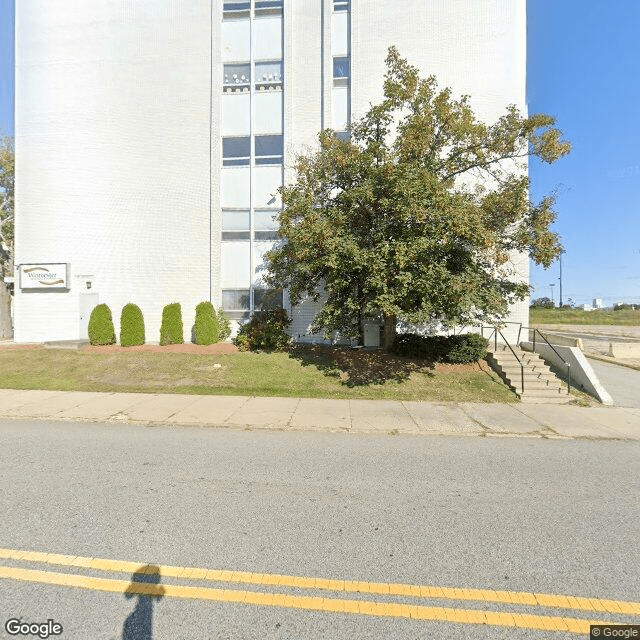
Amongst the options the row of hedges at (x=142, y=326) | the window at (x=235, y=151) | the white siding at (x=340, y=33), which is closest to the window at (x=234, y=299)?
the row of hedges at (x=142, y=326)

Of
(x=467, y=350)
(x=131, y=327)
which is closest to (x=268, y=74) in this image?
(x=131, y=327)

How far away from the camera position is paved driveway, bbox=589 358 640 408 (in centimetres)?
896

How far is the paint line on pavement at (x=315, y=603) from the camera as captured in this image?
223 cm

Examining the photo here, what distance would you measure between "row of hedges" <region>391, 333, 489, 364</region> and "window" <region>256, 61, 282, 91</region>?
42.7 feet

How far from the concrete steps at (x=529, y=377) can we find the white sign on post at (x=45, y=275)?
17661mm

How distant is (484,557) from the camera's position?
2826 mm

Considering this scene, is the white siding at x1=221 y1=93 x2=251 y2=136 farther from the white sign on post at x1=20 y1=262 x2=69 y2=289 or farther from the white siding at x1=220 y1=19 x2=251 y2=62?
the white sign on post at x1=20 y1=262 x2=69 y2=289

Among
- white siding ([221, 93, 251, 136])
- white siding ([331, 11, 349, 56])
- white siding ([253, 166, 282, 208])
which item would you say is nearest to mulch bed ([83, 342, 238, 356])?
white siding ([253, 166, 282, 208])

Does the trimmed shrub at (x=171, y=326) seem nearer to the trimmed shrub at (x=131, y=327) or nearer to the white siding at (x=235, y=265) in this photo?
the trimmed shrub at (x=131, y=327)

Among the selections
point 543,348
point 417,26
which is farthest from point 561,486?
point 417,26

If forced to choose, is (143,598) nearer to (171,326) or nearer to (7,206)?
(171,326)

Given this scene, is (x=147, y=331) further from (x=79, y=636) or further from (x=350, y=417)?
(x=79, y=636)

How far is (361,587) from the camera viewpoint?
8.23 feet

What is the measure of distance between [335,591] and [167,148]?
57.5 feet
